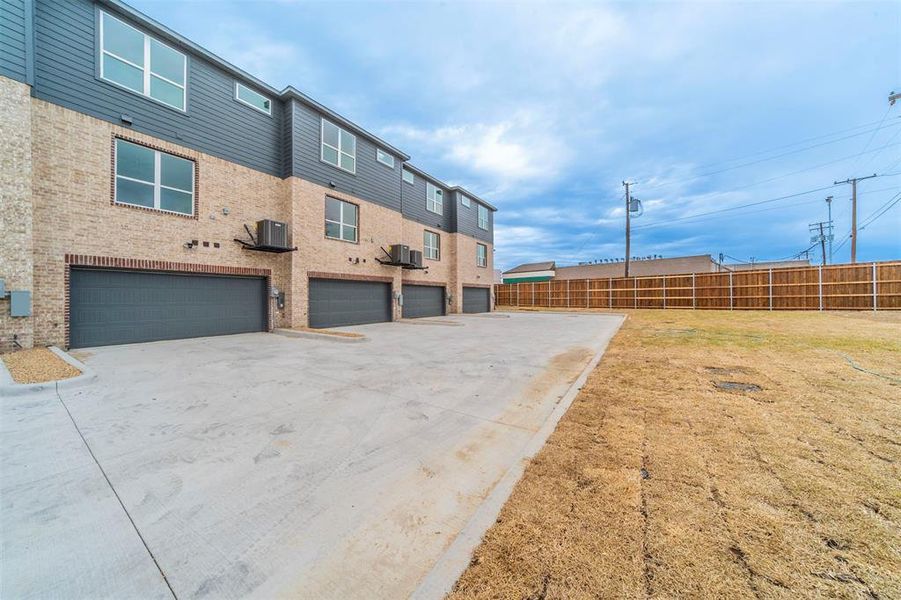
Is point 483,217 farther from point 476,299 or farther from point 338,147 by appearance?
point 338,147

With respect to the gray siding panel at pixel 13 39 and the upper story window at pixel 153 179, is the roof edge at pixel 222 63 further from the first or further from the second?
the upper story window at pixel 153 179

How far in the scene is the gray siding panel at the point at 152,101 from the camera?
753 cm

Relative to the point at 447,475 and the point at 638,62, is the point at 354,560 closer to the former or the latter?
the point at 447,475

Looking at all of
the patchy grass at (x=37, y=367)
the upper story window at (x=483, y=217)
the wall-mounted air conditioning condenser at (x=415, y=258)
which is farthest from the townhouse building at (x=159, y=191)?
the upper story window at (x=483, y=217)

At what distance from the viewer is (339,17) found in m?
9.67

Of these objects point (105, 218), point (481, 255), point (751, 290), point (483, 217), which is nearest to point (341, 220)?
point (105, 218)

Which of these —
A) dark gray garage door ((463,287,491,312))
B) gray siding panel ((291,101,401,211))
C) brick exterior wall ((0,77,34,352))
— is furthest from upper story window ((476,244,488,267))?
brick exterior wall ((0,77,34,352))

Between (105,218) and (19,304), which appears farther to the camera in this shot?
(105,218)

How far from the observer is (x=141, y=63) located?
29.0ft

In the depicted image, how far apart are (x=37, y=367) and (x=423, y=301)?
14370 mm

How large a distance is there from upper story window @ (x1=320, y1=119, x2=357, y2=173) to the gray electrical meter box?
350 inches

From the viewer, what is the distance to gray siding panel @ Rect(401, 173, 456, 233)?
18.1 m

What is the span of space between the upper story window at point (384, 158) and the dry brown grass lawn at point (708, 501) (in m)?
14.4

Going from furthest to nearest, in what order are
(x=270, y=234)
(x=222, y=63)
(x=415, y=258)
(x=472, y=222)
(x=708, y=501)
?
(x=472, y=222) < (x=415, y=258) < (x=270, y=234) < (x=222, y=63) < (x=708, y=501)
